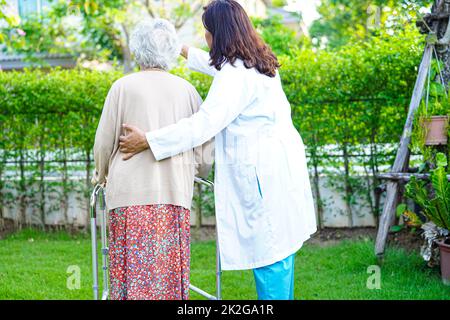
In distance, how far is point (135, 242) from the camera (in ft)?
9.08

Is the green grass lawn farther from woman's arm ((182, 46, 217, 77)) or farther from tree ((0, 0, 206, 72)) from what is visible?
tree ((0, 0, 206, 72))

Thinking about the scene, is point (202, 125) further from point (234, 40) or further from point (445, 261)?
point (445, 261)

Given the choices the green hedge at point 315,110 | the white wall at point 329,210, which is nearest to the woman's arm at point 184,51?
the green hedge at point 315,110

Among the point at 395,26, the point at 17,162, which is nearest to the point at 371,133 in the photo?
the point at 395,26

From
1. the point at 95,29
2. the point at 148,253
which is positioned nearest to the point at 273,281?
the point at 148,253

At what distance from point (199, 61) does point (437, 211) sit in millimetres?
2030

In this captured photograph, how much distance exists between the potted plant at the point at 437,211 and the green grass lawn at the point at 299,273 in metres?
0.17

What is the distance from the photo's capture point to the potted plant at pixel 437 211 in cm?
410

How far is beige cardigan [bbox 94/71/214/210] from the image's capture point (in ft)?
9.07

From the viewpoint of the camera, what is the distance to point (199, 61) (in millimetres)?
3375

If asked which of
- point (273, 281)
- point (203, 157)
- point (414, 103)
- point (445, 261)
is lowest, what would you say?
point (445, 261)
